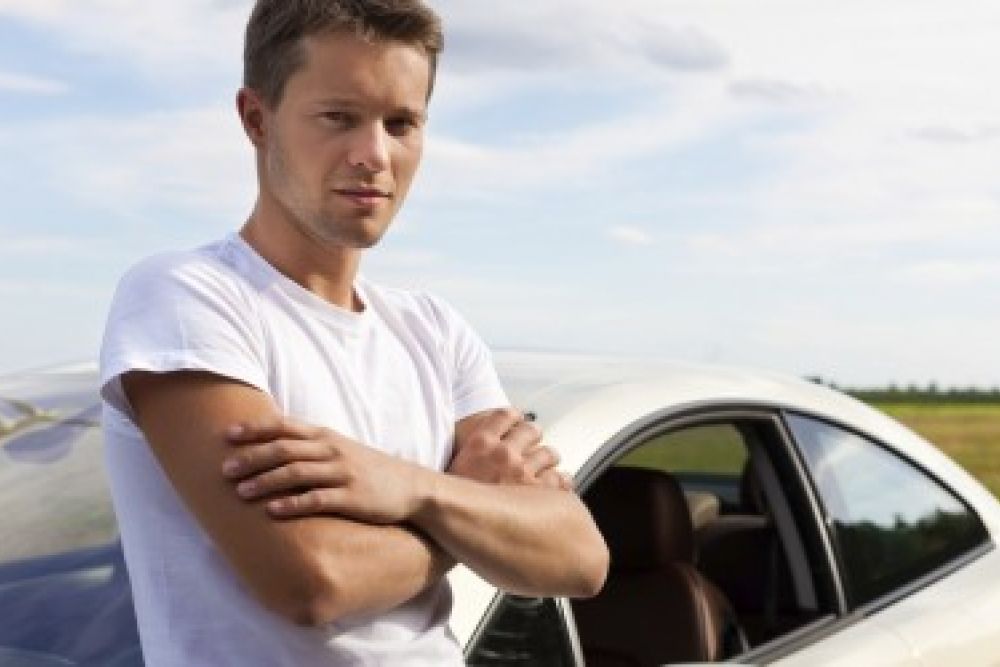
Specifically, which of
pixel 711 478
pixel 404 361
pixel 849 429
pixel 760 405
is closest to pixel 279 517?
pixel 404 361

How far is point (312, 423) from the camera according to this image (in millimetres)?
2643

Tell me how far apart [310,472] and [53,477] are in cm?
134

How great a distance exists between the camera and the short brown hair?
107 inches

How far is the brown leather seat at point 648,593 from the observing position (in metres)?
4.62

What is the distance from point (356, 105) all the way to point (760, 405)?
2064 mm

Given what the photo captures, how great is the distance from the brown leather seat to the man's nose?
6.66 feet

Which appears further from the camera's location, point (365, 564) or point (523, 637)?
point (523, 637)

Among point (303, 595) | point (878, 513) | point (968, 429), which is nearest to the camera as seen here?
point (303, 595)

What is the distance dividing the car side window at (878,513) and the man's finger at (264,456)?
7.65 ft

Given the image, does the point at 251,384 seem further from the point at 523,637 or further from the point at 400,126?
the point at 523,637

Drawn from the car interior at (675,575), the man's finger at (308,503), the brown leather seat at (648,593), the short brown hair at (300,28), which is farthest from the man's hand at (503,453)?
the brown leather seat at (648,593)

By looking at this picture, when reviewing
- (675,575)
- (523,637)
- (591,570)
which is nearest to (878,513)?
(675,575)

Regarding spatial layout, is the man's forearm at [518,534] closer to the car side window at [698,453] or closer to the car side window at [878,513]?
the car side window at [698,453]

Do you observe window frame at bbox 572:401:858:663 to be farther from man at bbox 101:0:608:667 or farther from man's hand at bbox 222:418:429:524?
man's hand at bbox 222:418:429:524
